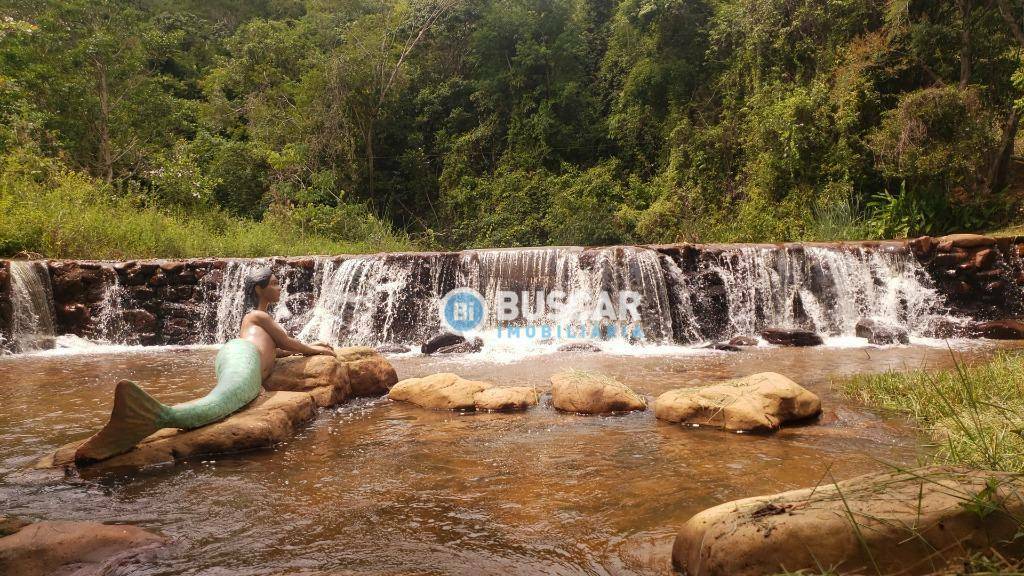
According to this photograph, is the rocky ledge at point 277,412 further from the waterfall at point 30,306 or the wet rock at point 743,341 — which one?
the waterfall at point 30,306

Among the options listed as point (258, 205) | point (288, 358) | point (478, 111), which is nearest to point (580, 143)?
point (478, 111)

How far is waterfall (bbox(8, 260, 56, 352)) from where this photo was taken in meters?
10.3

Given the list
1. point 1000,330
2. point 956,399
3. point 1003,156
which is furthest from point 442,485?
point 1003,156

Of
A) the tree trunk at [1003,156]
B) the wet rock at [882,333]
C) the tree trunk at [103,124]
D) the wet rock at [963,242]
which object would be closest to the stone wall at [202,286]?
the wet rock at [963,242]

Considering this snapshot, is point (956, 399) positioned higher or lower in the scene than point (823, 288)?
lower

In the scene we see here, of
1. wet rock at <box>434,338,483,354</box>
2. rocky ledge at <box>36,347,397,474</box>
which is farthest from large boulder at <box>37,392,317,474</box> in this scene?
wet rock at <box>434,338,483,354</box>

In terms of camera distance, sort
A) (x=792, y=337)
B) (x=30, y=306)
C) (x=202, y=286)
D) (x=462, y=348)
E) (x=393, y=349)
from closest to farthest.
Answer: (x=792, y=337), (x=462, y=348), (x=393, y=349), (x=30, y=306), (x=202, y=286)

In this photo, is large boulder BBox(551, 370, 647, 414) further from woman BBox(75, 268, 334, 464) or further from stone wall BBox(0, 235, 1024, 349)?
stone wall BBox(0, 235, 1024, 349)

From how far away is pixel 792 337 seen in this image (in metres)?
9.26

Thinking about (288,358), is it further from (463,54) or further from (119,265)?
(463,54)

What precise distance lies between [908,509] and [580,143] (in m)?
20.0

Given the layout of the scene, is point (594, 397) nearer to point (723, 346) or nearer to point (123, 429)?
point (123, 429)

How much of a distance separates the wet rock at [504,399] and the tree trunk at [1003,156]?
42.3 feet

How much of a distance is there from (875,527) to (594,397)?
11.0ft
